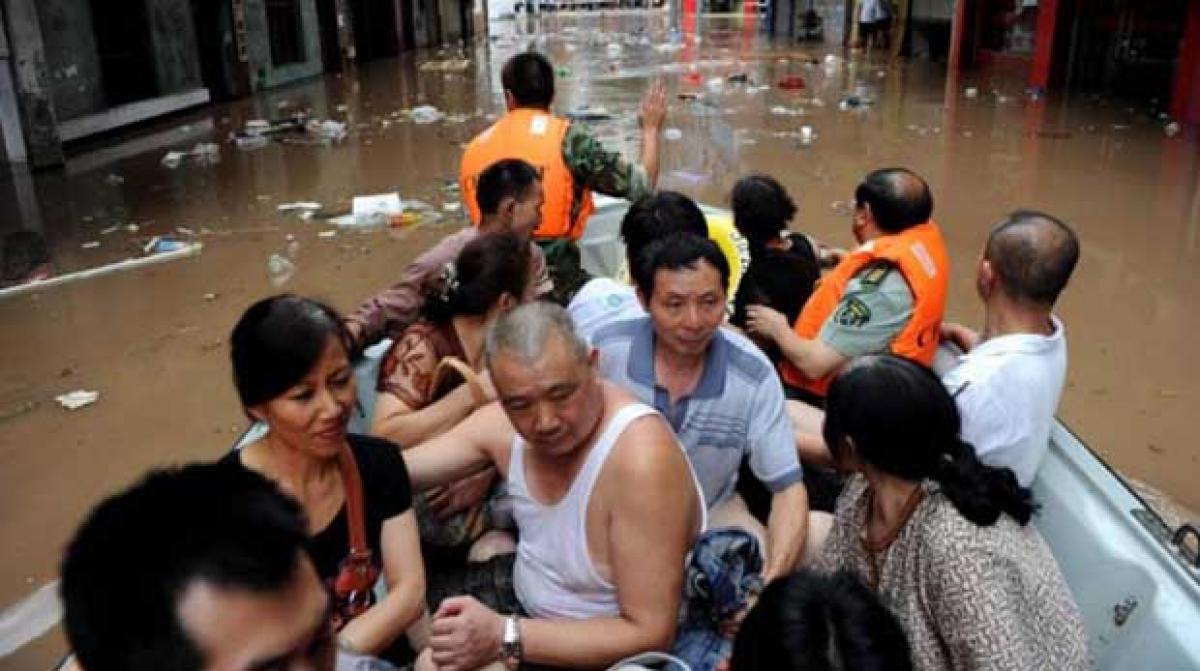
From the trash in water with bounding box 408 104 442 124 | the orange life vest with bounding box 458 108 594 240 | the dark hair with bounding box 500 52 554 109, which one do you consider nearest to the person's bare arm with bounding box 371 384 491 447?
the orange life vest with bounding box 458 108 594 240

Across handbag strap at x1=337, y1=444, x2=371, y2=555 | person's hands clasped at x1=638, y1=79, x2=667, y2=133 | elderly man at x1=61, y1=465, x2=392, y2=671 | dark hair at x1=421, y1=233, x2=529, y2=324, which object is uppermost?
person's hands clasped at x1=638, y1=79, x2=667, y2=133

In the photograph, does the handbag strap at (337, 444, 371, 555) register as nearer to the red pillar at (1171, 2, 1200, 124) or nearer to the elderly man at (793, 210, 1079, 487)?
the elderly man at (793, 210, 1079, 487)

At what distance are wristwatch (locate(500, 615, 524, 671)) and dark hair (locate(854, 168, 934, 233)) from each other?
171cm

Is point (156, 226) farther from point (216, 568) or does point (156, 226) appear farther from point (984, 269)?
point (216, 568)

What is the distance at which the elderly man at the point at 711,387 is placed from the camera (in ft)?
7.20

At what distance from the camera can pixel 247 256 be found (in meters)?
6.55

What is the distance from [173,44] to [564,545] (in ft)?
42.7

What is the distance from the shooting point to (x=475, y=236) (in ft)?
9.43

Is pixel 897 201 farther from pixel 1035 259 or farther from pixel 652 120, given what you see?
pixel 652 120

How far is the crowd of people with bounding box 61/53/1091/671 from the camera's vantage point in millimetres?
885

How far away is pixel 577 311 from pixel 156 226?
5.67 meters

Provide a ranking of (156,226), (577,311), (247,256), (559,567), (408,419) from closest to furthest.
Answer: (559,567), (408,419), (577,311), (247,256), (156,226)

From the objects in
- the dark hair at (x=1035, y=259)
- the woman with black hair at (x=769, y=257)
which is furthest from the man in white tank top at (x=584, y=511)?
the woman with black hair at (x=769, y=257)

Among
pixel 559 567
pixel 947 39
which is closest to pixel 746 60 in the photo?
pixel 947 39
